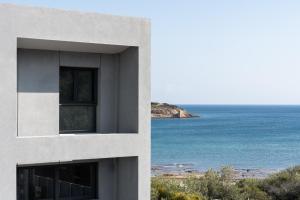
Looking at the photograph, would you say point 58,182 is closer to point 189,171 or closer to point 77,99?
point 77,99

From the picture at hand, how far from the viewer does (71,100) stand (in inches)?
453

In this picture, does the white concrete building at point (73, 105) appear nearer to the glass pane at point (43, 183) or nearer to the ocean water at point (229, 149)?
the glass pane at point (43, 183)

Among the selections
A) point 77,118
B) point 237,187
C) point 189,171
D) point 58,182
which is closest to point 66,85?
point 77,118

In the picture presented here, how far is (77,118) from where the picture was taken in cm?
1170

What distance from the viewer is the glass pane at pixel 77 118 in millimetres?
11430

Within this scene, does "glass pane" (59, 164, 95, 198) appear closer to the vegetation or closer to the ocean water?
the vegetation

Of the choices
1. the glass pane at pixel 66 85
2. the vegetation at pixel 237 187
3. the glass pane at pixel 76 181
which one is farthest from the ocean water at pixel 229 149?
the glass pane at pixel 66 85

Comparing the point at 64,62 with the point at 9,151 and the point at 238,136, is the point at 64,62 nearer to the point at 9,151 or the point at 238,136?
the point at 9,151

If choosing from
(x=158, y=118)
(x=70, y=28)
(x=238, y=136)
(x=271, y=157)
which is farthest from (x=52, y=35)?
(x=158, y=118)

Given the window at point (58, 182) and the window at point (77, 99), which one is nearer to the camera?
the window at point (58, 182)

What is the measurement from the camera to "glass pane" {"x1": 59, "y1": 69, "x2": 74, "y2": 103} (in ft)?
37.4

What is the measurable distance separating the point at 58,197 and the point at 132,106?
2.88 m

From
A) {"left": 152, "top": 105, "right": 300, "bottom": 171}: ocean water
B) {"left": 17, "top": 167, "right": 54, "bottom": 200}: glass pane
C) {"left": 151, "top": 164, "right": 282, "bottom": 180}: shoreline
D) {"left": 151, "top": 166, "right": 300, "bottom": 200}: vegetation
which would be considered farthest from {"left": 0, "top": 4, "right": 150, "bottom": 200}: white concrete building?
{"left": 152, "top": 105, "right": 300, "bottom": 171}: ocean water

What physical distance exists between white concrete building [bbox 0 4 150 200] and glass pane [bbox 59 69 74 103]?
0.08 feet
